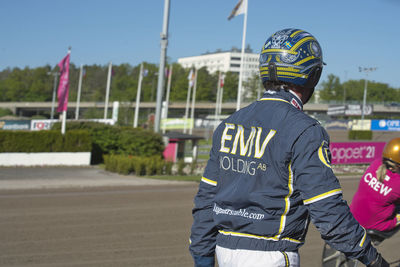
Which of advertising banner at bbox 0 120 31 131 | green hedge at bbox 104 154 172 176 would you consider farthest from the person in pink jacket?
advertising banner at bbox 0 120 31 131

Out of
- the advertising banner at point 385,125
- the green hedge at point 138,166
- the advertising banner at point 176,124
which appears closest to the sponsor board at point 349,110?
the advertising banner at point 385,125

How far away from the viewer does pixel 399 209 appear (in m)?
5.05

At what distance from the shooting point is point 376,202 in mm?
4863

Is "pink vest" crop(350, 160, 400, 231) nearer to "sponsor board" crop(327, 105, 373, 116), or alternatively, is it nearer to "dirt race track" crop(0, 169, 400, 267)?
"dirt race track" crop(0, 169, 400, 267)

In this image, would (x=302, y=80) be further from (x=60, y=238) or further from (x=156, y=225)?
(x=156, y=225)

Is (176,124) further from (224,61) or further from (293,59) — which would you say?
(224,61)

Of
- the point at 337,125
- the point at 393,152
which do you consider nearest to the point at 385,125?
the point at 337,125

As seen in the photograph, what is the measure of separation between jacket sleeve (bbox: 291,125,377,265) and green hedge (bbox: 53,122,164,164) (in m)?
19.9

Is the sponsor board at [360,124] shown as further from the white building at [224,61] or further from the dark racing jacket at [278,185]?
the white building at [224,61]

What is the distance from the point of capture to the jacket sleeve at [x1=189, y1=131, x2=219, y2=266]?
270 centimetres

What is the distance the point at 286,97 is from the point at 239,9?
2507 cm

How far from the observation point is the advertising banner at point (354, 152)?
74.9 feet

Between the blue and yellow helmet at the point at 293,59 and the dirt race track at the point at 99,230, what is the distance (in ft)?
13.9

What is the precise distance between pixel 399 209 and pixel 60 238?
16.8ft
